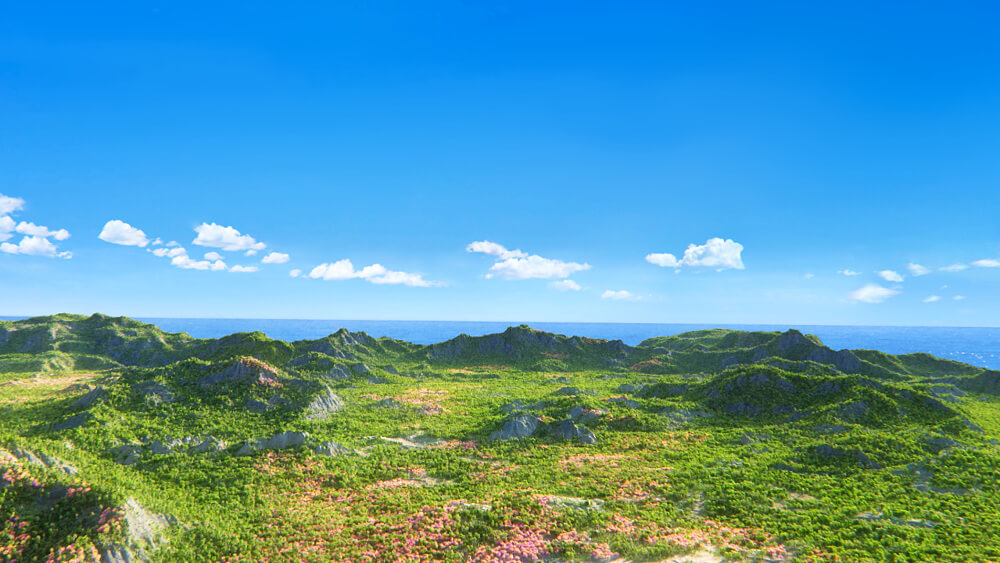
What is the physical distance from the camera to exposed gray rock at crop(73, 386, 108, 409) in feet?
148

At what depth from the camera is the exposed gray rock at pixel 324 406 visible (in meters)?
50.9

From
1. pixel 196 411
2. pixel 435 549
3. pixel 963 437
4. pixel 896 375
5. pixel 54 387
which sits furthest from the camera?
pixel 896 375

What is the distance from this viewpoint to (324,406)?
54156 mm

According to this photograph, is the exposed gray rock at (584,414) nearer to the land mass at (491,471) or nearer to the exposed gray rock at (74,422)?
the land mass at (491,471)

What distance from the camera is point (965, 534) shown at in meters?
24.2

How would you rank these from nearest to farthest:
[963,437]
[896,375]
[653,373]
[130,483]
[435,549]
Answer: [435,549] → [130,483] → [963,437] → [896,375] → [653,373]

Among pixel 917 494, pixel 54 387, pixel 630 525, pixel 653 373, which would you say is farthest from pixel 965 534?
pixel 54 387

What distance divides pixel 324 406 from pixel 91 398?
2452 cm

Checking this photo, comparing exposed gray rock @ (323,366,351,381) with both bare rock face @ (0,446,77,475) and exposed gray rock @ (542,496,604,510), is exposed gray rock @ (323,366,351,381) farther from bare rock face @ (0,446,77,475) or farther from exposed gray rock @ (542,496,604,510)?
exposed gray rock @ (542,496,604,510)

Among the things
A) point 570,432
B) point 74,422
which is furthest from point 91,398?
point 570,432

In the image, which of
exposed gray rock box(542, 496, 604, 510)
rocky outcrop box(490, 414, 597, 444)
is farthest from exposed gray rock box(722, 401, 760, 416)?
exposed gray rock box(542, 496, 604, 510)

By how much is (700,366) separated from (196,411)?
109 meters

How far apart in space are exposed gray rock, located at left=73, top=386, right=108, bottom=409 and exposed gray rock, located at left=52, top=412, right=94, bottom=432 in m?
3.59

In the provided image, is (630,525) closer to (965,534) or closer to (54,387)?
(965,534)
